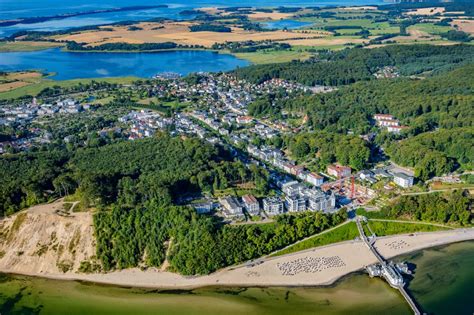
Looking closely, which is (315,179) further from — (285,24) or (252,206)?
(285,24)

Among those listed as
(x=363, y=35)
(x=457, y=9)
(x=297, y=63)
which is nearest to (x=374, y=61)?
(x=297, y=63)

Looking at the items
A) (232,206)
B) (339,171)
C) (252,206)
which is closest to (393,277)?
(252,206)

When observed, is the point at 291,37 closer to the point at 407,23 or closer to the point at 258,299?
the point at 407,23

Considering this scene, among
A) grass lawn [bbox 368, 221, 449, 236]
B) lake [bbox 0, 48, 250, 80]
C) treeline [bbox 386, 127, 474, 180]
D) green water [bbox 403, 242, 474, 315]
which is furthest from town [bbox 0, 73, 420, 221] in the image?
lake [bbox 0, 48, 250, 80]

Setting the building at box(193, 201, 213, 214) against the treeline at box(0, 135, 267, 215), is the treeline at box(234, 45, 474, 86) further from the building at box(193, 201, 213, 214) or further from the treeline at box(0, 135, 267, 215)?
the building at box(193, 201, 213, 214)

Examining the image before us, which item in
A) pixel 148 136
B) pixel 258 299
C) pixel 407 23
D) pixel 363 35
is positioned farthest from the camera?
pixel 407 23

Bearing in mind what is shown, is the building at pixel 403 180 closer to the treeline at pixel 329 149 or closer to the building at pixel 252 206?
the treeline at pixel 329 149
